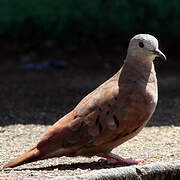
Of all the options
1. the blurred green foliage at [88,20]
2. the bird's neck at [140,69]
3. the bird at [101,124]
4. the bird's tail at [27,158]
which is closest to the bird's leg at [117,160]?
the bird at [101,124]

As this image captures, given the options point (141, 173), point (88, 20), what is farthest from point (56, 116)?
point (88, 20)

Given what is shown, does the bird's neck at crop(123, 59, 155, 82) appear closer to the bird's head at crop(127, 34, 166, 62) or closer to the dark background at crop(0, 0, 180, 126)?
the bird's head at crop(127, 34, 166, 62)

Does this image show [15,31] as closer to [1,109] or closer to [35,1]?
[35,1]

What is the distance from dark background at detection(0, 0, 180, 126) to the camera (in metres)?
10.6

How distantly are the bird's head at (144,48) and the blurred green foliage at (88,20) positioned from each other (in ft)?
20.8

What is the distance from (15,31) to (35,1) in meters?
0.73

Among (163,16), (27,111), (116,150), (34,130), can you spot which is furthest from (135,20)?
(116,150)

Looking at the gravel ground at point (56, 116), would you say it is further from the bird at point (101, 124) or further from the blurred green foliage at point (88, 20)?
the blurred green foliage at point (88, 20)

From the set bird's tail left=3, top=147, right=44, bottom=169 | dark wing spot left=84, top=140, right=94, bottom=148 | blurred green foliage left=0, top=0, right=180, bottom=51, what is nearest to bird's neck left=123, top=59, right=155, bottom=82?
dark wing spot left=84, top=140, right=94, bottom=148

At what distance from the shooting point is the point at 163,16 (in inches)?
442

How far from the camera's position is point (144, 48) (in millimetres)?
4891

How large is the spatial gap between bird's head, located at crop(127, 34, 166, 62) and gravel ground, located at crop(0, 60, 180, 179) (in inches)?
34.6

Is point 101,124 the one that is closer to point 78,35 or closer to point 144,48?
point 144,48

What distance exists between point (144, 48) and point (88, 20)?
6618mm
